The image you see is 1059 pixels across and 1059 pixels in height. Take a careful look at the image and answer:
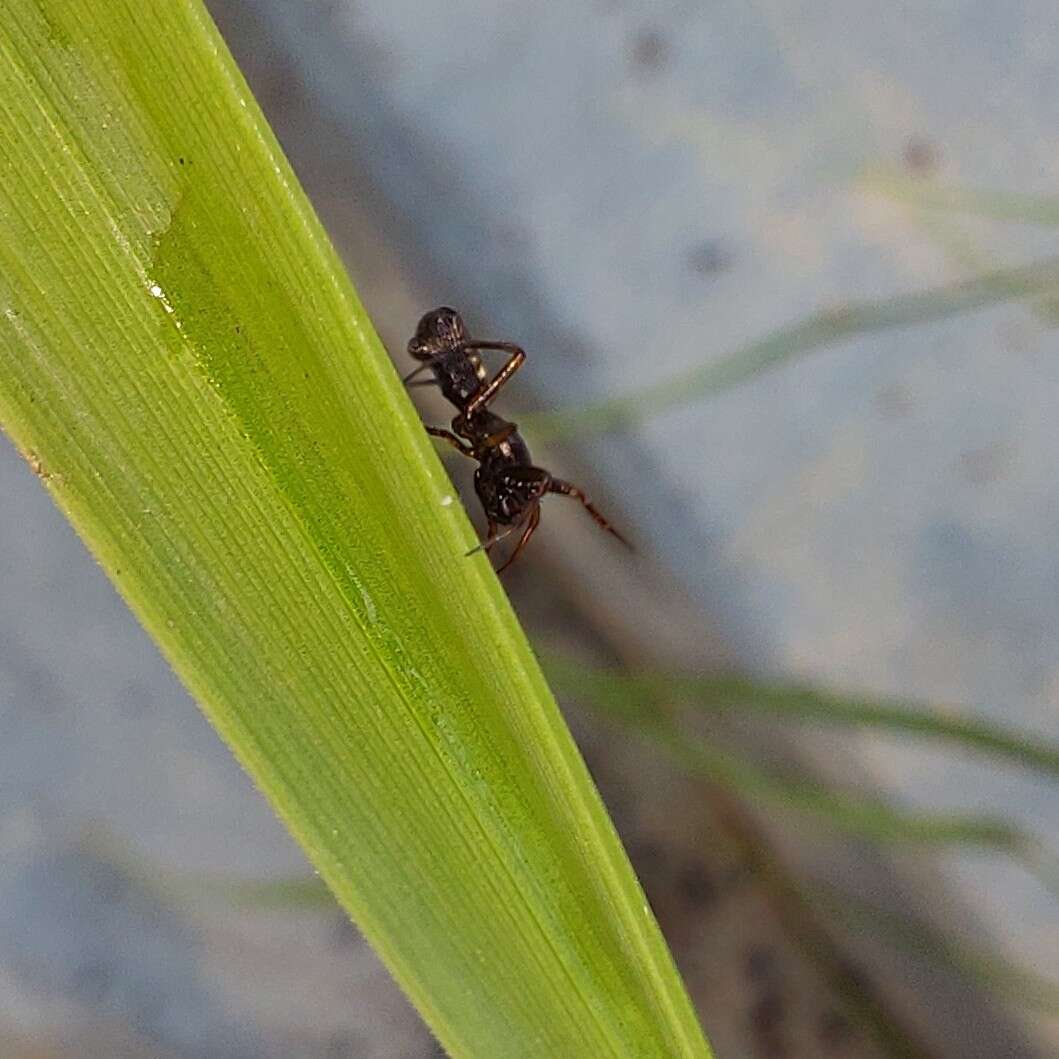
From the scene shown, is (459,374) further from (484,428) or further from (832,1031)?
(832,1031)

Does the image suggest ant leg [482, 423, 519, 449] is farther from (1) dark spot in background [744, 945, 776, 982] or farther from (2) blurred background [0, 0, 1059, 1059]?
(1) dark spot in background [744, 945, 776, 982]

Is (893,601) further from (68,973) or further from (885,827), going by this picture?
(68,973)

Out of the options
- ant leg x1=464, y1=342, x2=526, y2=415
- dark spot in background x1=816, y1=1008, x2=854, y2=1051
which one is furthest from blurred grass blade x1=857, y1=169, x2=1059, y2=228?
dark spot in background x1=816, y1=1008, x2=854, y2=1051

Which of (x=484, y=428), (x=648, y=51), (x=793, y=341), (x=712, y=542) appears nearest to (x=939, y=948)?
(x=712, y=542)

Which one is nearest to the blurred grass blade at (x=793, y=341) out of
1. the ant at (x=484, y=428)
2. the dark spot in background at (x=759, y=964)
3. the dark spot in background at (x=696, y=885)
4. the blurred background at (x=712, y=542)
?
the blurred background at (x=712, y=542)

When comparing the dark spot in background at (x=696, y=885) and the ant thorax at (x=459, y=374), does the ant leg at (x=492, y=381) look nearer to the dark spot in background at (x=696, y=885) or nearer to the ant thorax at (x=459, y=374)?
the ant thorax at (x=459, y=374)

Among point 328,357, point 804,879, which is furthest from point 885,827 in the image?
point 328,357
